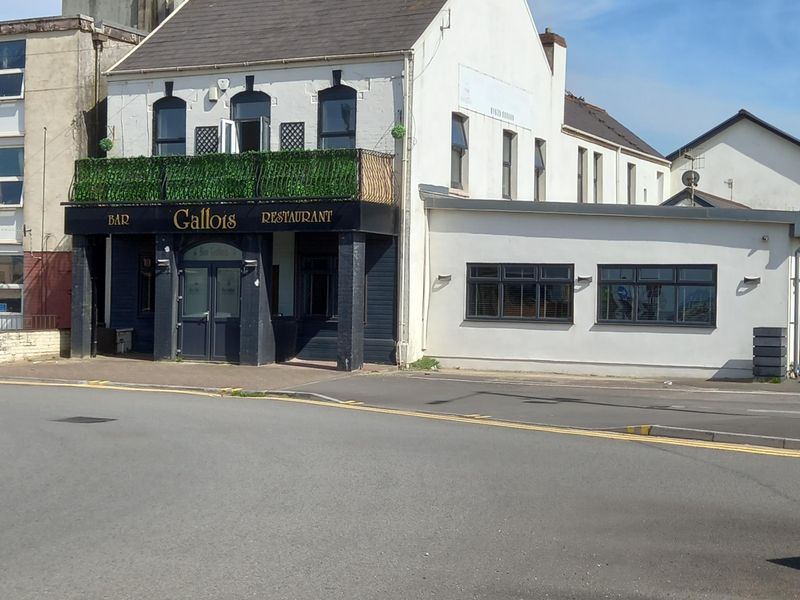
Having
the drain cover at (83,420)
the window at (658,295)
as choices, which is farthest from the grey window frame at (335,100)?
the drain cover at (83,420)

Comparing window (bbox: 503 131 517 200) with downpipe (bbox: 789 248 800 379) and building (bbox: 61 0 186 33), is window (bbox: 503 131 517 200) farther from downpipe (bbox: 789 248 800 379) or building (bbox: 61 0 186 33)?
building (bbox: 61 0 186 33)

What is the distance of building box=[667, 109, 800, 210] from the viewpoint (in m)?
41.2

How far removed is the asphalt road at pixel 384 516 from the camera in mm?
A: 6797

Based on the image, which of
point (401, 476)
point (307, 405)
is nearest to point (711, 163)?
point (307, 405)

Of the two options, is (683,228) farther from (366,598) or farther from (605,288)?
(366,598)

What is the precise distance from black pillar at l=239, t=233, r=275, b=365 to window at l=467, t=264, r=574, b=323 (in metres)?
4.92

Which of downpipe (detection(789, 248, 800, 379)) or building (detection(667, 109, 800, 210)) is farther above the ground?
building (detection(667, 109, 800, 210))

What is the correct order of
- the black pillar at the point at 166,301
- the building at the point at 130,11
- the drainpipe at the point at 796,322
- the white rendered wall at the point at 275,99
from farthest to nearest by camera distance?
1. the building at the point at 130,11
2. the black pillar at the point at 166,301
3. the white rendered wall at the point at 275,99
4. the drainpipe at the point at 796,322

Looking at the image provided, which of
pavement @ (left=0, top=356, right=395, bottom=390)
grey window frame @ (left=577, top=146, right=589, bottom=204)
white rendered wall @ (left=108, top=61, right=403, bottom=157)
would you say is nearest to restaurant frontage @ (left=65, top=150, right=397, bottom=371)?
pavement @ (left=0, top=356, right=395, bottom=390)

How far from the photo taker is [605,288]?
2397 centimetres

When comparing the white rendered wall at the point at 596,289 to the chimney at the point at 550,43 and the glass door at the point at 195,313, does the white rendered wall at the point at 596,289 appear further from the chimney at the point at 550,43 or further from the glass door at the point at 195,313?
the chimney at the point at 550,43

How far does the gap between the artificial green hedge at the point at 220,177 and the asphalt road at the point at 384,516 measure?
991cm

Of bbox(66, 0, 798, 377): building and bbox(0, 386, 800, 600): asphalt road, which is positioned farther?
bbox(66, 0, 798, 377): building

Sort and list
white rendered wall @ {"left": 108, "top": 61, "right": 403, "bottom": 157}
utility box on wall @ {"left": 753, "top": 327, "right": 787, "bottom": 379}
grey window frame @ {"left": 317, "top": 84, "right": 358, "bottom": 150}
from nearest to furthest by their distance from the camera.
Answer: utility box on wall @ {"left": 753, "top": 327, "right": 787, "bottom": 379}
white rendered wall @ {"left": 108, "top": 61, "right": 403, "bottom": 157}
grey window frame @ {"left": 317, "top": 84, "right": 358, "bottom": 150}
